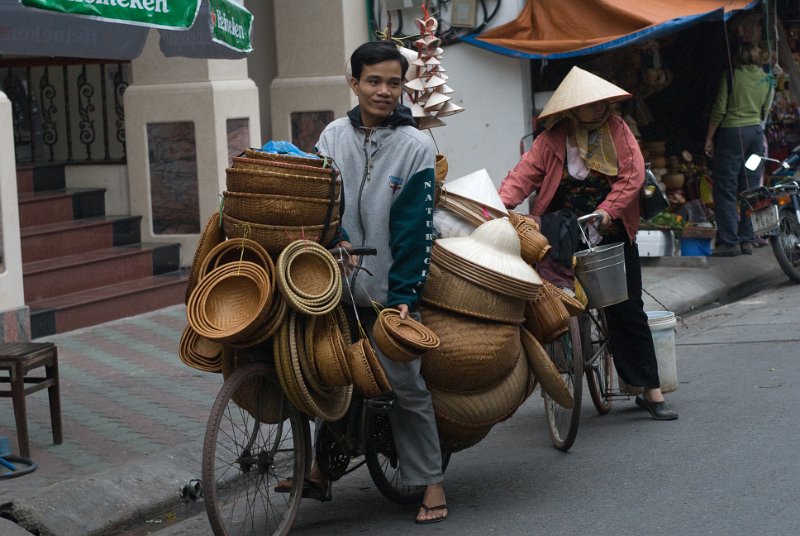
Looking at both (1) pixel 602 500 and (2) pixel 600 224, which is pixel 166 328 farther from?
(1) pixel 602 500

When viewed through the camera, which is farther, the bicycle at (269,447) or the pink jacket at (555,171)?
the pink jacket at (555,171)

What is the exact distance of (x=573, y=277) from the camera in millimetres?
6371

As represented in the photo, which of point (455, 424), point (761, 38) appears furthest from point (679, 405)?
point (761, 38)

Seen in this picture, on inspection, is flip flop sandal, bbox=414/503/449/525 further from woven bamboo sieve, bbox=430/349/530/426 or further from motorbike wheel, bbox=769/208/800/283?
motorbike wheel, bbox=769/208/800/283

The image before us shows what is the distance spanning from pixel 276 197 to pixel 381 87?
0.71m

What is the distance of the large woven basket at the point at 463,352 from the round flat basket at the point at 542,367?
30 cm

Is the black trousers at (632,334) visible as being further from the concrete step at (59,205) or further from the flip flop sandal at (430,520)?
the concrete step at (59,205)

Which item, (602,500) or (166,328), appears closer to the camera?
(602,500)

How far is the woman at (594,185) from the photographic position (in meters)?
6.35

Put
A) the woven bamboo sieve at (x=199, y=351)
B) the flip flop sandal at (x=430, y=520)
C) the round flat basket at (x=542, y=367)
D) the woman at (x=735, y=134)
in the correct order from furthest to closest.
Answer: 1. the woman at (x=735, y=134)
2. the round flat basket at (x=542, y=367)
3. the flip flop sandal at (x=430, y=520)
4. the woven bamboo sieve at (x=199, y=351)

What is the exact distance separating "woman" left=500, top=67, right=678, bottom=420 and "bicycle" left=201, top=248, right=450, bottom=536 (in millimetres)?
1674

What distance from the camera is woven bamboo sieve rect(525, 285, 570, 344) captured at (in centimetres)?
557

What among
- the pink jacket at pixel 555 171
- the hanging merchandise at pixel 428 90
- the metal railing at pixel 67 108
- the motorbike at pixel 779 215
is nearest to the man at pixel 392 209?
the hanging merchandise at pixel 428 90

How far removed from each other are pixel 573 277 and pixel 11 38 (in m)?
3.06
